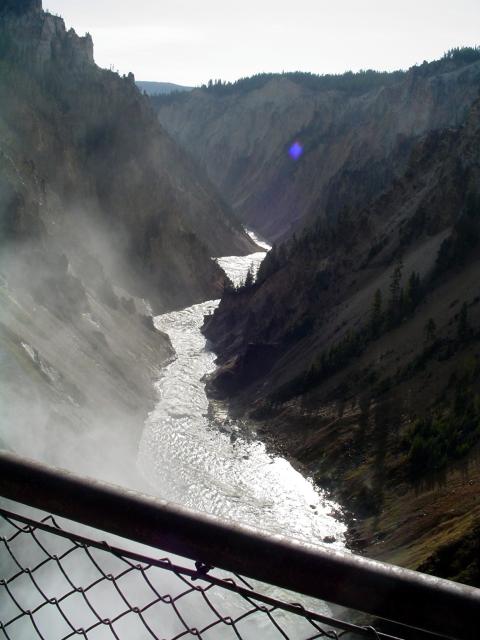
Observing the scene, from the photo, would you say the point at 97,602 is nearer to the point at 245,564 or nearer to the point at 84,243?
the point at 245,564

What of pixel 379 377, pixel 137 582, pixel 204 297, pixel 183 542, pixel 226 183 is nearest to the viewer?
pixel 183 542

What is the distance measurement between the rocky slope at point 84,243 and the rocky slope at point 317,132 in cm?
2547

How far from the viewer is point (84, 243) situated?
64375mm

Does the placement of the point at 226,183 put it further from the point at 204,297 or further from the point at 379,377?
the point at 379,377

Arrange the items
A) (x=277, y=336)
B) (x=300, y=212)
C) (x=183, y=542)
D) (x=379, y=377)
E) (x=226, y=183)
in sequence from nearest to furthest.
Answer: (x=183, y=542) < (x=379, y=377) < (x=277, y=336) < (x=300, y=212) < (x=226, y=183)

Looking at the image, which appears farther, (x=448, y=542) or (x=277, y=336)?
(x=277, y=336)

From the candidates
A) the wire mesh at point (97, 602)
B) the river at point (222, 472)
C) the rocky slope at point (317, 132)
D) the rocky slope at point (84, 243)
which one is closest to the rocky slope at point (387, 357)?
the river at point (222, 472)

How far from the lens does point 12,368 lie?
24062 mm

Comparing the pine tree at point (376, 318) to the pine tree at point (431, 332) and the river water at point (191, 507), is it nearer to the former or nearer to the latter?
the pine tree at point (431, 332)

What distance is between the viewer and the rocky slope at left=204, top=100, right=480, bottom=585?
1048 inches

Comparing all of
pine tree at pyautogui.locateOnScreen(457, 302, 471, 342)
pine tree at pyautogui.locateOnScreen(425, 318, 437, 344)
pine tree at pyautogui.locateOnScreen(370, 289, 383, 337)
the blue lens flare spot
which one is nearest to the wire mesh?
pine tree at pyautogui.locateOnScreen(457, 302, 471, 342)

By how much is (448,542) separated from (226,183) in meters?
165

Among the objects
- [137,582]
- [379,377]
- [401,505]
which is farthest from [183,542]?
[379,377]

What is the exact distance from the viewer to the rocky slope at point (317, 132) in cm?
10138
